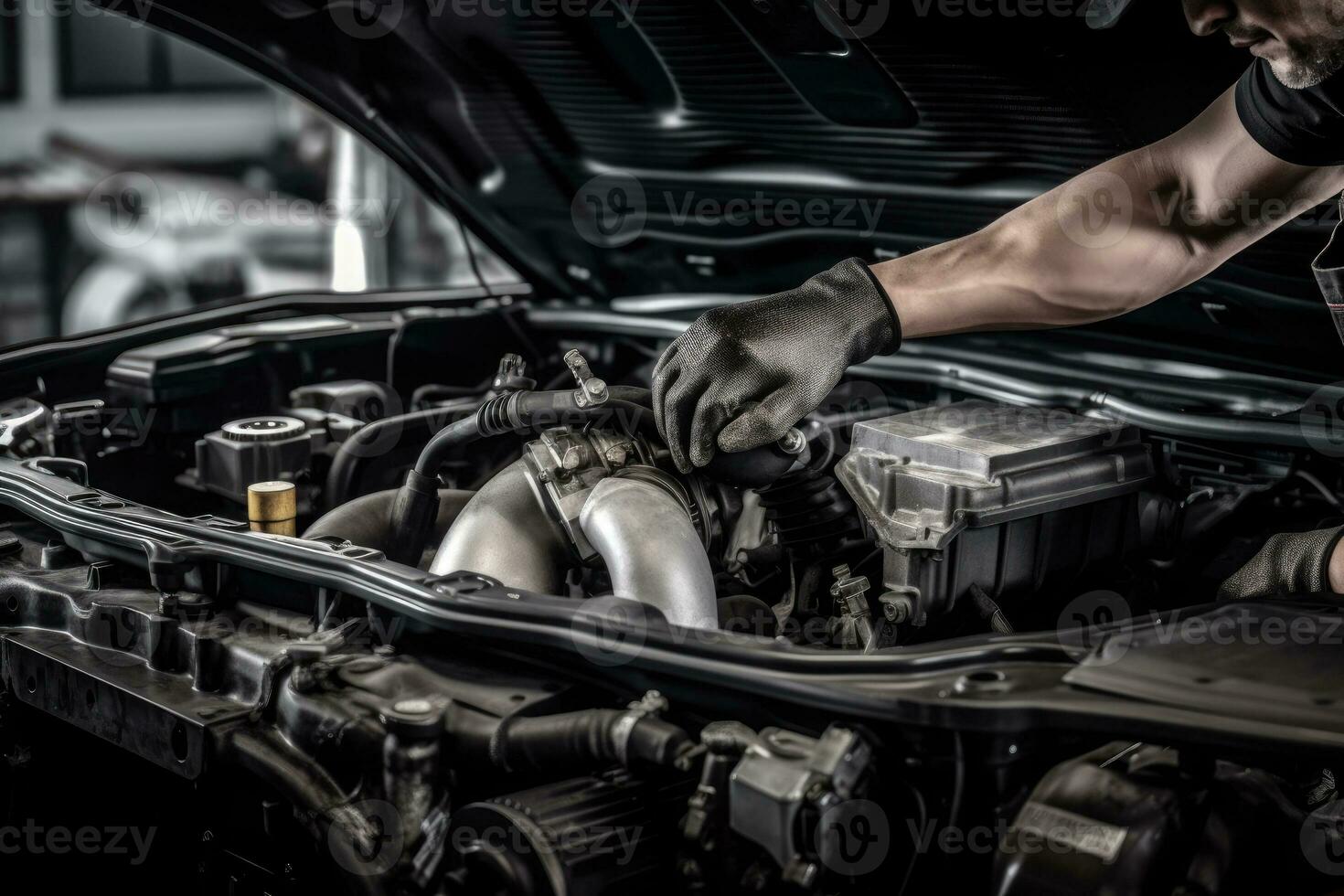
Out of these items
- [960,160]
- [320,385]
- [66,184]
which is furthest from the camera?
[66,184]

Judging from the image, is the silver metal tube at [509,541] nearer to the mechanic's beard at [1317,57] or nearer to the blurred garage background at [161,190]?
the mechanic's beard at [1317,57]

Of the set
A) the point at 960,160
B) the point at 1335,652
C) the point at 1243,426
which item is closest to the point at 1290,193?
the point at 1243,426

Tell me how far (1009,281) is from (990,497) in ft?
1.02

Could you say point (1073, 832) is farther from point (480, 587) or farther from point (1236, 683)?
point (480, 587)

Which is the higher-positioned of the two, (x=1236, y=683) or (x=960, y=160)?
(x=960, y=160)

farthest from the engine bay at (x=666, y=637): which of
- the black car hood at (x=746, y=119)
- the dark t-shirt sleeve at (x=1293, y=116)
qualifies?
the dark t-shirt sleeve at (x=1293, y=116)

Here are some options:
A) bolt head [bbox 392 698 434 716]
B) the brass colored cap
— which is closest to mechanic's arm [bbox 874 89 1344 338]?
bolt head [bbox 392 698 434 716]

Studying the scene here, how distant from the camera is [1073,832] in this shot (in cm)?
106

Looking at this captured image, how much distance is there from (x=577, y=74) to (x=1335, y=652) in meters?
1.55

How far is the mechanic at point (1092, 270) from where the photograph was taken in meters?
1.46

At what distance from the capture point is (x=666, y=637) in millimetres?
1244

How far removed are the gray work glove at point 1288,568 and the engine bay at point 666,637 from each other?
4.9 inches

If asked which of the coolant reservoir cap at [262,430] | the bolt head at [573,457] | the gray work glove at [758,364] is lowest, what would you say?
the coolant reservoir cap at [262,430]

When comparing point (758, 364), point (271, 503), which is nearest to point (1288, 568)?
point (758, 364)
